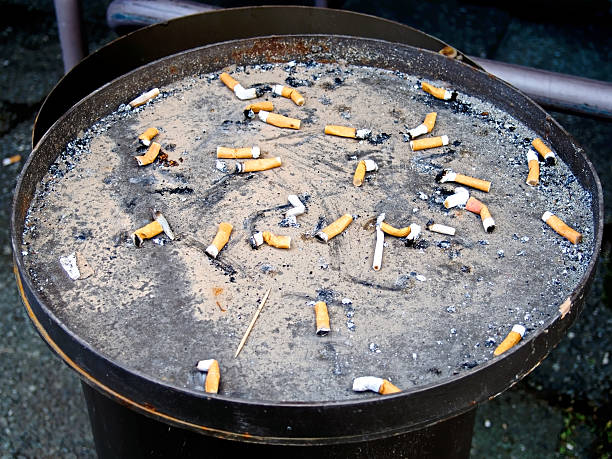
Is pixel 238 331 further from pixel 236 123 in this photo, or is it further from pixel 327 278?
pixel 236 123

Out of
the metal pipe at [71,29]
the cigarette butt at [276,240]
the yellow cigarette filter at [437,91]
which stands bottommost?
the metal pipe at [71,29]

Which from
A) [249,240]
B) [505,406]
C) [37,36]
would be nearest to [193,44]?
[249,240]

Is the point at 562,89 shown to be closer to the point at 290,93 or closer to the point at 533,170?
the point at 533,170

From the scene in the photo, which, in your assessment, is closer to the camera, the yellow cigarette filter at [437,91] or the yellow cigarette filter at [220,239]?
the yellow cigarette filter at [220,239]

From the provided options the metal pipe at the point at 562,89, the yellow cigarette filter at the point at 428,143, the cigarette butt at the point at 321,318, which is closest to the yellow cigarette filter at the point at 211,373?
the cigarette butt at the point at 321,318

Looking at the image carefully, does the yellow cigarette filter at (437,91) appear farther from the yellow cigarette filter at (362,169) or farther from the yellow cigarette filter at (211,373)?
the yellow cigarette filter at (211,373)

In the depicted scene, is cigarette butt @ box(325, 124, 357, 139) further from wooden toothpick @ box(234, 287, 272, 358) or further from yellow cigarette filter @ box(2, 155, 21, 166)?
yellow cigarette filter @ box(2, 155, 21, 166)
